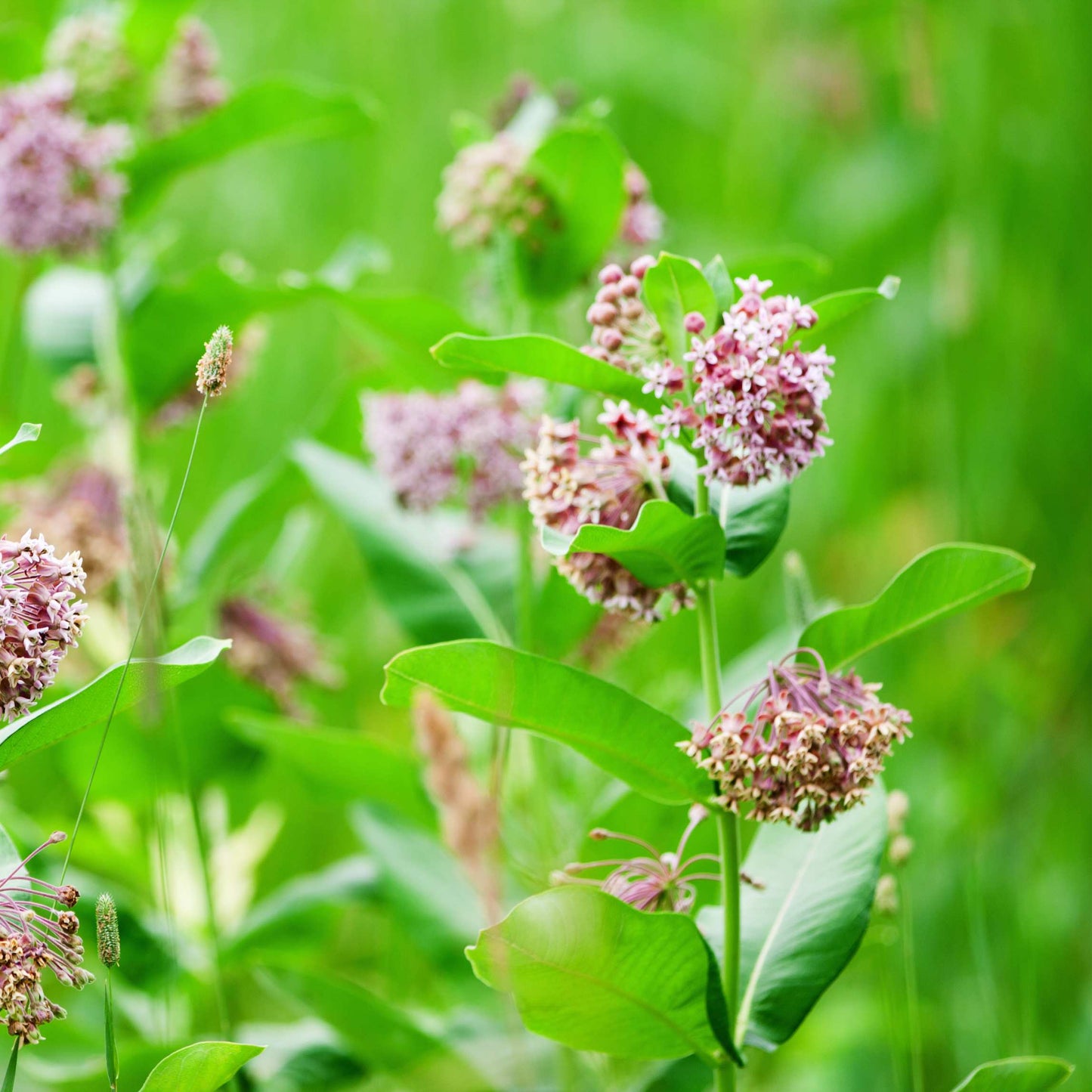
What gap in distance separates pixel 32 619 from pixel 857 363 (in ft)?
8.58

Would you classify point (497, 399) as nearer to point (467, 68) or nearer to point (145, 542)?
point (145, 542)

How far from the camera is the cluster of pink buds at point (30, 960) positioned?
2.47 ft

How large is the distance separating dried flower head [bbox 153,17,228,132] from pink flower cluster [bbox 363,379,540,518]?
582 mm

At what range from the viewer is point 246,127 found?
5.60 ft

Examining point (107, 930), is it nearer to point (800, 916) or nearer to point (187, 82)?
point (800, 916)

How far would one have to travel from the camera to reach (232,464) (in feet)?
9.35

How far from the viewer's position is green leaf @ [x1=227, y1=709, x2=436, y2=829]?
1546mm

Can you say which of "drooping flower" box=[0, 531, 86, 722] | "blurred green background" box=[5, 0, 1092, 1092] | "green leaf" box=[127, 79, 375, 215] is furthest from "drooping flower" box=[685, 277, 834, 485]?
"green leaf" box=[127, 79, 375, 215]

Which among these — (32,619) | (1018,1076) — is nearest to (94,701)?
(32,619)

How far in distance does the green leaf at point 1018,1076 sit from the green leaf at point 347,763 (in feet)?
2.50

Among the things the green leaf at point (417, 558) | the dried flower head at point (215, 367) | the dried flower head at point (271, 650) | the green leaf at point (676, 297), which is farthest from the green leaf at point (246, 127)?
the dried flower head at point (215, 367)

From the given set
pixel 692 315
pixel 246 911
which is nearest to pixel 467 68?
pixel 246 911

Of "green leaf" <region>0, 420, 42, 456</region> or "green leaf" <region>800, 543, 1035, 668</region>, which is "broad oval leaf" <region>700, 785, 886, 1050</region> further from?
"green leaf" <region>0, 420, 42, 456</region>

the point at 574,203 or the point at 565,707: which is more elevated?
the point at 574,203
